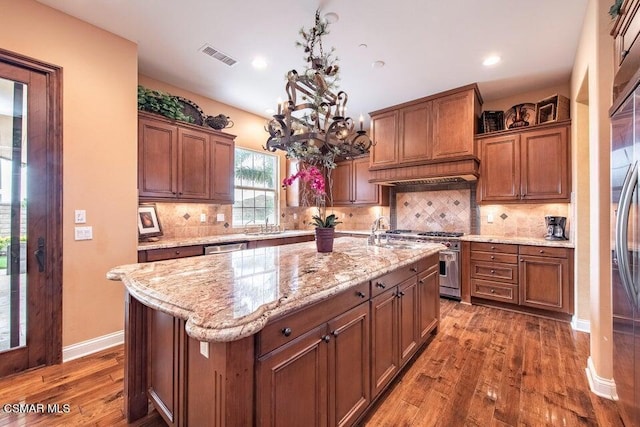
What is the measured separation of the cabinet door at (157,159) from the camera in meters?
3.13

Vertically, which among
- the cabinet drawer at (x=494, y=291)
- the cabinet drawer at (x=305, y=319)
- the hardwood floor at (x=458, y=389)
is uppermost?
the cabinet drawer at (x=305, y=319)

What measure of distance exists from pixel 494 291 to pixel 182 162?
4.42m

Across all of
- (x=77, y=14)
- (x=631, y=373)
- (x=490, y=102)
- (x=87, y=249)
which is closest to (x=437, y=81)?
(x=490, y=102)

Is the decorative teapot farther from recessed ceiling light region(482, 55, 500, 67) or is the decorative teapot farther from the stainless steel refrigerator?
the stainless steel refrigerator

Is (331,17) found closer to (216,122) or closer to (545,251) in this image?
(216,122)

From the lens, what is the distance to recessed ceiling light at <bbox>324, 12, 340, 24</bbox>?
7.86 ft

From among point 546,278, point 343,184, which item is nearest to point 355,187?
point 343,184

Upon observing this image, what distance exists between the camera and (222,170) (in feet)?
12.9

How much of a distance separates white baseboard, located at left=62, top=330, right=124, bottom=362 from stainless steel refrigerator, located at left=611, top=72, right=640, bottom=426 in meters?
3.83

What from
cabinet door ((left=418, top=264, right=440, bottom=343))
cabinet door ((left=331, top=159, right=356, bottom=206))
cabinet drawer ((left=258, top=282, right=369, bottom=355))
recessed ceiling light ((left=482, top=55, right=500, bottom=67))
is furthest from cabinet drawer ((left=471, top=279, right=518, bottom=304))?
cabinet drawer ((left=258, top=282, right=369, bottom=355))

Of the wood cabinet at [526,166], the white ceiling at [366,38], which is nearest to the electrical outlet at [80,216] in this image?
the white ceiling at [366,38]

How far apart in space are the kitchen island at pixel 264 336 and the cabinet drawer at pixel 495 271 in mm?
2195

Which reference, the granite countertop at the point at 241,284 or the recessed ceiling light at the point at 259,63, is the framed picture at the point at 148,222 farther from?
the recessed ceiling light at the point at 259,63

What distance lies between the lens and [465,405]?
1854 millimetres
